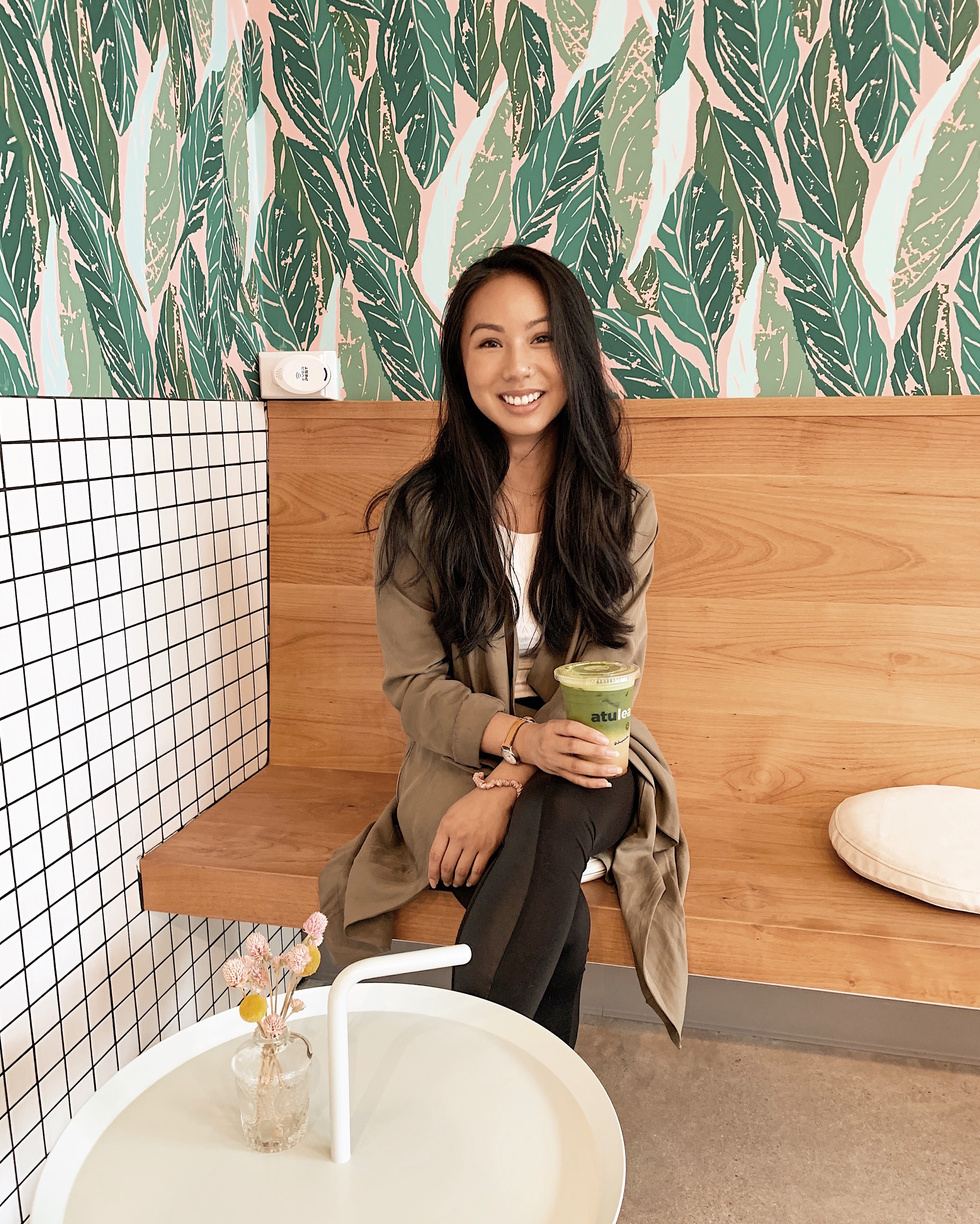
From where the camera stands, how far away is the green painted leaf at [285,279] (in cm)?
192

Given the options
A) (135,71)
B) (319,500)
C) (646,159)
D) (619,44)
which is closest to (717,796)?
(319,500)

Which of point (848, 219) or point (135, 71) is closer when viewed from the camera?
point (135, 71)

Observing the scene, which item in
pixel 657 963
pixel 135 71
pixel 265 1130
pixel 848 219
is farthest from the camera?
pixel 848 219

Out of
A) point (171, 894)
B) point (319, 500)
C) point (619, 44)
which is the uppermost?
point (619, 44)

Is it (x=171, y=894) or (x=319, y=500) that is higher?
(x=319, y=500)

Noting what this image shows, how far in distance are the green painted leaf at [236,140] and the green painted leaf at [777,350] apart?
3.44ft

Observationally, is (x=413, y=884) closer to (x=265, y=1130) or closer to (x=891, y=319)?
→ (x=265, y=1130)

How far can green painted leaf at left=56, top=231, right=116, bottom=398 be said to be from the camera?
1338 mm

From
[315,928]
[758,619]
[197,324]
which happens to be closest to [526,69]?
[197,324]

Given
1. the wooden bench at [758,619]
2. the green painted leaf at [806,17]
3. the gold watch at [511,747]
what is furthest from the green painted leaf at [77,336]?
the green painted leaf at [806,17]

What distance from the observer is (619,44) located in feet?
5.69

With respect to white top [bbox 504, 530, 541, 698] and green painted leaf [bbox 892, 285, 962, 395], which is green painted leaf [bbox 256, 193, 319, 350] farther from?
green painted leaf [bbox 892, 285, 962, 395]

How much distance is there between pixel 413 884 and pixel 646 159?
1389mm

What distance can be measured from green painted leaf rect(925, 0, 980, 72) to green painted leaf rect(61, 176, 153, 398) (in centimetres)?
145
